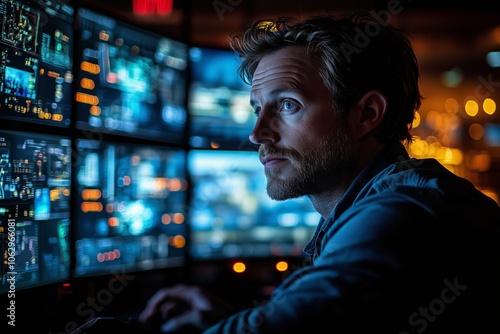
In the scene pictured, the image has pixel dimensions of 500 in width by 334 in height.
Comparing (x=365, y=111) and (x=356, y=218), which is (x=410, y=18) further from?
(x=356, y=218)

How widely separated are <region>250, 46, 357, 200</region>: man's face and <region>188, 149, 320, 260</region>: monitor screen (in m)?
1.40

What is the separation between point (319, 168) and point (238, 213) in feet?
5.27

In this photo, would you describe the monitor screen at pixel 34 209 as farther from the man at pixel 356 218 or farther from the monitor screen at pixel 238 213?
the monitor screen at pixel 238 213

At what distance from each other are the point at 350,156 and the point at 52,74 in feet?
3.48

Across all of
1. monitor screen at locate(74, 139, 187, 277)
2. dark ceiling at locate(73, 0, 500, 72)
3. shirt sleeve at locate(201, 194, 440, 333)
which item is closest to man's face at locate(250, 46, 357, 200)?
shirt sleeve at locate(201, 194, 440, 333)

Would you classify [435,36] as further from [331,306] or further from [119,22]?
[331,306]

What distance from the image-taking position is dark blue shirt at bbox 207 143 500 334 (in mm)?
704

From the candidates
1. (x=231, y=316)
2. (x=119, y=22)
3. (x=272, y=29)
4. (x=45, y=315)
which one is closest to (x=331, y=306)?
(x=231, y=316)

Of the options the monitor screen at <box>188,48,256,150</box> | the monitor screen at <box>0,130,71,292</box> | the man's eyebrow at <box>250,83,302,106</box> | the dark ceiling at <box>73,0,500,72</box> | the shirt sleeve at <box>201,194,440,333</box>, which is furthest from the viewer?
the dark ceiling at <box>73,0,500,72</box>

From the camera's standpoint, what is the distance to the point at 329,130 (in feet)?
4.58

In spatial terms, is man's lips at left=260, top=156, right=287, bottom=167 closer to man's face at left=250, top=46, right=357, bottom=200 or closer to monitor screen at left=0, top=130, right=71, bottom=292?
man's face at left=250, top=46, right=357, bottom=200

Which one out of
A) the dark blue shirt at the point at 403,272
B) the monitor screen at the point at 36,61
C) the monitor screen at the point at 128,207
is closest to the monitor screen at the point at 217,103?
the monitor screen at the point at 128,207

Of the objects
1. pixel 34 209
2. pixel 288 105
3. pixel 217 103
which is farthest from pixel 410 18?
pixel 34 209

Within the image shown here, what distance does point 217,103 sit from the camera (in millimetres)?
2893
